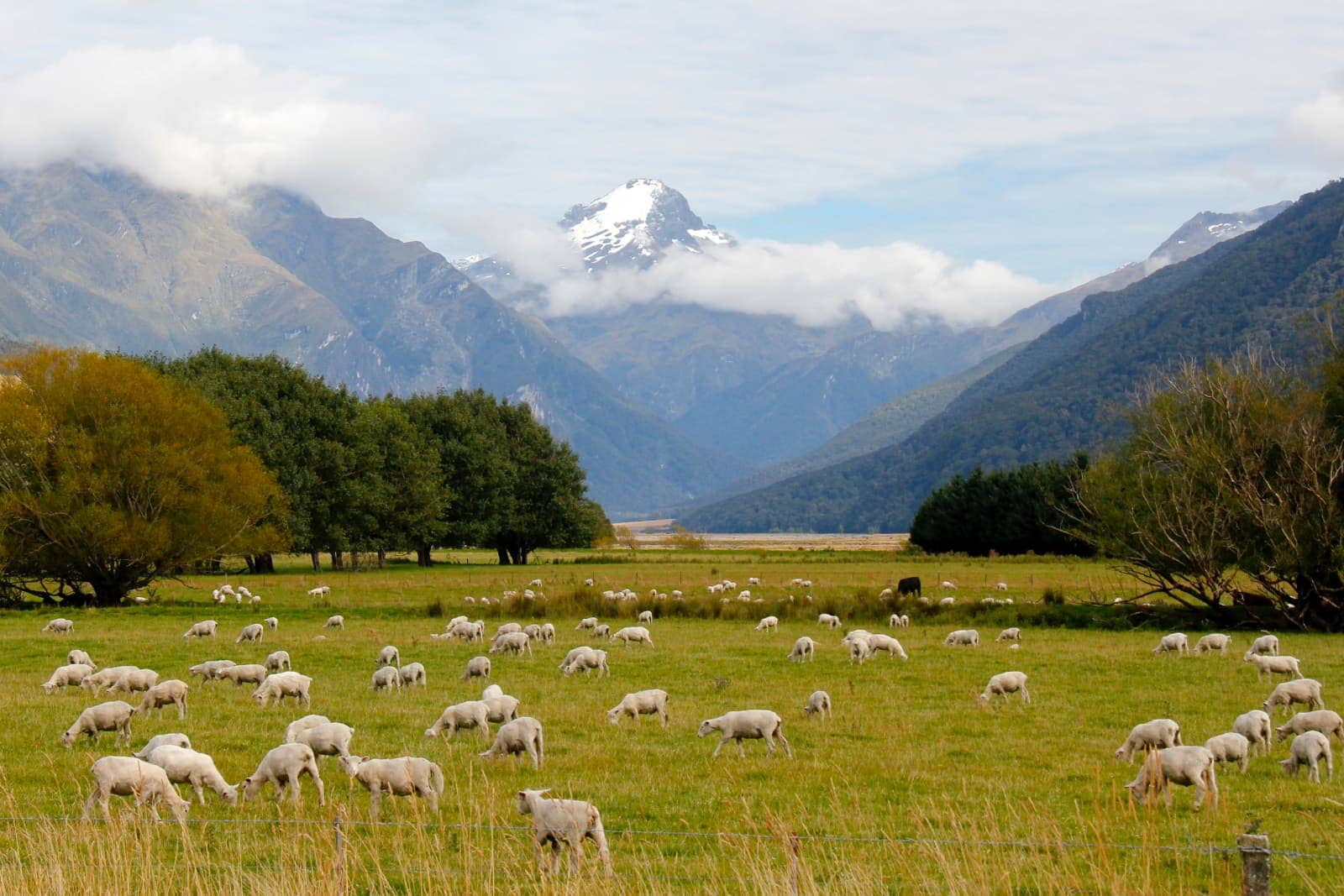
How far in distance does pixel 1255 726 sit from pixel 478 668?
16655mm

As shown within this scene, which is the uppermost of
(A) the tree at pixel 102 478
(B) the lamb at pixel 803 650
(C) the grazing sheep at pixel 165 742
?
(A) the tree at pixel 102 478

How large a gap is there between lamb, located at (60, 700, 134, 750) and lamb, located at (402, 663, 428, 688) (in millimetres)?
7953

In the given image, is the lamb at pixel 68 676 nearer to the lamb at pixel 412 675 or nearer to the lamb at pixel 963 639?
the lamb at pixel 412 675

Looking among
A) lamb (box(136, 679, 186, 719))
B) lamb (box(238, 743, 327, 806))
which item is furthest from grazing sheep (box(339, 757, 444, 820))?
lamb (box(136, 679, 186, 719))

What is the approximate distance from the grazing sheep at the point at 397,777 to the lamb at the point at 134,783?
2.00 m

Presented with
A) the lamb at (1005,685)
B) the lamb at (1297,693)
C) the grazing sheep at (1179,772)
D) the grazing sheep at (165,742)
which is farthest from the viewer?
the lamb at (1005,685)

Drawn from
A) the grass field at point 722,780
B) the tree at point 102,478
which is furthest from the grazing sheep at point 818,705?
the tree at point 102,478

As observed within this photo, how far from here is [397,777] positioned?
1459cm

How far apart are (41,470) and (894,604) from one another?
38819mm

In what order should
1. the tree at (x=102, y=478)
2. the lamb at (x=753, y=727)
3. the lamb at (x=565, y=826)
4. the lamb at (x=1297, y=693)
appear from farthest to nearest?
the tree at (x=102, y=478) → the lamb at (x=1297, y=693) → the lamb at (x=753, y=727) → the lamb at (x=565, y=826)

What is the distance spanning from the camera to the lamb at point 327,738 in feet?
54.1

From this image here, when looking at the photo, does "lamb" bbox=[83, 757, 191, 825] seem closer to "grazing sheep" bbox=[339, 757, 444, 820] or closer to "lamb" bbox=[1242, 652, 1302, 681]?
"grazing sheep" bbox=[339, 757, 444, 820]

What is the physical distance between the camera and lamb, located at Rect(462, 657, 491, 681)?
27859mm

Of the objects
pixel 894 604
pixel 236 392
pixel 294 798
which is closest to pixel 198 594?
pixel 236 392
